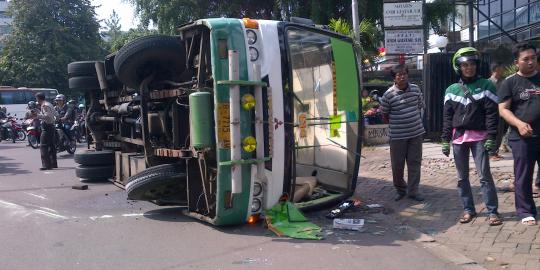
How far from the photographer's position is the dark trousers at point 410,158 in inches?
261

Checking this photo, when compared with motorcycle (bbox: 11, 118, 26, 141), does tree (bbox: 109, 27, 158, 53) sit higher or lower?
higher

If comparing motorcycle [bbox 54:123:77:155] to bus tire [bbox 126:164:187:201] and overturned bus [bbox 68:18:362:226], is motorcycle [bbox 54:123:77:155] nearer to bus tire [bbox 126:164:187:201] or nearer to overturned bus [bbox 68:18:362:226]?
overturned bus [bbox 68:18:362:226]

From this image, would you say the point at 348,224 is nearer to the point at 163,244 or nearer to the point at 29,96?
the point at 163,244

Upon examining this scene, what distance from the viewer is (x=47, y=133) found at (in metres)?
11.2

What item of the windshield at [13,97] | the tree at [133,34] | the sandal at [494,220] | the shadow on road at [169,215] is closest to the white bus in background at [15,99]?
the windshield at [13,97]

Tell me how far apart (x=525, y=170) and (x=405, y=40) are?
285 inches

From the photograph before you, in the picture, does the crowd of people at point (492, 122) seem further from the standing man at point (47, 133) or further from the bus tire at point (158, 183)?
the standing man at point (47, 133)

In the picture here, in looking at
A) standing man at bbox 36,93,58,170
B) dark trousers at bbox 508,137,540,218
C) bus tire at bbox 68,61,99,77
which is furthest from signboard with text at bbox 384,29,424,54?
standing man at bbox 36,93,58,170

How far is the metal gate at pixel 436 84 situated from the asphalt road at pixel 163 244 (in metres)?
6.26

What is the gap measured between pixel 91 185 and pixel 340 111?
474cm

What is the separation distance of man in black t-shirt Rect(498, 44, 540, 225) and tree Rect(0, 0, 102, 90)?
35154 mm

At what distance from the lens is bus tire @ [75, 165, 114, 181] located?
29.4 feet

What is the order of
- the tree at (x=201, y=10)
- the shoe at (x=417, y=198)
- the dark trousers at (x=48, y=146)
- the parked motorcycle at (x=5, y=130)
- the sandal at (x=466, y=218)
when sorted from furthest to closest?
the parked motorcycle at (x=5, y=130)
the tree at (x=201, y=10)
the dark trousers at (x=48, y=146)
the shoe at (x=417, y=198)
the sandal at (x=466, y=218)

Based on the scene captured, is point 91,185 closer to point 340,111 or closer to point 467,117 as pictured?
point 340,111
